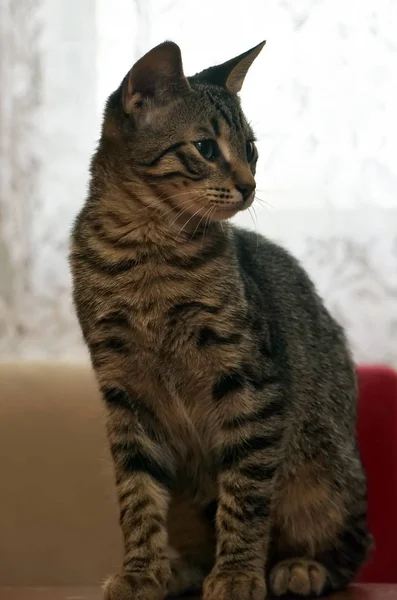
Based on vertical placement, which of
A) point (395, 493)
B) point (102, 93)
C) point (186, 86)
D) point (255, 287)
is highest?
point (102, 93)

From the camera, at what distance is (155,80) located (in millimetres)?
1106

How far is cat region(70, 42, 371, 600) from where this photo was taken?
1.07 meters

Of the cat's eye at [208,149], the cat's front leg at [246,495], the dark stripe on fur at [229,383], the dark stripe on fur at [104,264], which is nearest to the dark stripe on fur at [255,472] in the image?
the cat's front leg at [246,495]

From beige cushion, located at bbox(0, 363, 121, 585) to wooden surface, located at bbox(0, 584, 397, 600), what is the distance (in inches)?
13.6

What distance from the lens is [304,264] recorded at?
162 centimetres

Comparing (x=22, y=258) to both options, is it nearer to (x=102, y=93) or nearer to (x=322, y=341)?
(x=102, y=93)

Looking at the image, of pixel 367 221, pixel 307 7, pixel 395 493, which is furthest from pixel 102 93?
pixel 395 493

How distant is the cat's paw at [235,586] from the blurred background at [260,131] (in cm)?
72

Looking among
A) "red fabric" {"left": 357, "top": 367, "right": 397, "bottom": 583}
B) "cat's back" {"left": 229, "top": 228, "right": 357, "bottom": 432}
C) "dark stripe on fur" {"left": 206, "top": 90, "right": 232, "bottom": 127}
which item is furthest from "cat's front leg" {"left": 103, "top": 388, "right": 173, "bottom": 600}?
"red fabric" {"left": 357, "top": 367, "right": 397, "bottom": 583}

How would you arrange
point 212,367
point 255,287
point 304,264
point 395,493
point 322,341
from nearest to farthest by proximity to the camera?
point 212,367 < point 255,287 < point 322,341 < point 395,493 < point 304,264

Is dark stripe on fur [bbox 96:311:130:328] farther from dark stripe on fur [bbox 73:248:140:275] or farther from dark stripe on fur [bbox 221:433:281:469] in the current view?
dark stripe on fur [bbox 221:433:281:469]

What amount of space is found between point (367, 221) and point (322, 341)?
1.28ft

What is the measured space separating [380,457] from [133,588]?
2.25 feet

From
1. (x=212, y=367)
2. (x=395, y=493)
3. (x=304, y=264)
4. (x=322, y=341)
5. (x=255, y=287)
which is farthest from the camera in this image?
(x=304, y=264)
